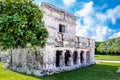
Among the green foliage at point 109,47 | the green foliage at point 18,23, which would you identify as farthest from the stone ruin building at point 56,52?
the green foliage at point 109,47

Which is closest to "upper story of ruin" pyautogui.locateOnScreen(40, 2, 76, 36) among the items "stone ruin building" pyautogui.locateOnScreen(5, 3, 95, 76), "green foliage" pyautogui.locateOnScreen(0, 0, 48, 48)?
"stone ruin building" pyautogui.locateOnScreen(5, 3, 95, 76)

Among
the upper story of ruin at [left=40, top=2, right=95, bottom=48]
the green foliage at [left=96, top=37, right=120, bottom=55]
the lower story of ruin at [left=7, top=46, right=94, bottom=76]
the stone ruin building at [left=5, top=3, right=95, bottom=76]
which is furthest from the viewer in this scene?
the green foliage at [left=96, top=37, right=120, bottom=55]

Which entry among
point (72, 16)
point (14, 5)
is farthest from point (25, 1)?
point (72, 16)

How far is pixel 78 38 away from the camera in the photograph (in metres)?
25.4

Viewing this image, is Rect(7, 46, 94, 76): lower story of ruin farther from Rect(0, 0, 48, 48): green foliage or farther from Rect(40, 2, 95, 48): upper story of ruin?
Rect(0, 0, 48, 48): green foliage

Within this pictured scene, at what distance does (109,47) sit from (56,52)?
38.9 metres

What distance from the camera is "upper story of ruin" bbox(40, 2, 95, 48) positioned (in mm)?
20891

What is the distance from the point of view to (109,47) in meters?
59.1

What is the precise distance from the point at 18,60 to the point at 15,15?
10.7 m

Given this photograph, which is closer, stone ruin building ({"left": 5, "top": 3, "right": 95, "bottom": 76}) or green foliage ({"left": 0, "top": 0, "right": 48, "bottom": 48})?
green foliage ({"left": 0, "top": 0, "right": 48, "bottom": 48})

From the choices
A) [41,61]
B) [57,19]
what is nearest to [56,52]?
[41,61]

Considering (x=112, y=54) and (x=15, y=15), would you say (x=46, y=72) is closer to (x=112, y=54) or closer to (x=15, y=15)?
(x=15, y=15)

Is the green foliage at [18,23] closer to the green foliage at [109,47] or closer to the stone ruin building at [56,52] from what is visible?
the stone ruin building at [56,52]

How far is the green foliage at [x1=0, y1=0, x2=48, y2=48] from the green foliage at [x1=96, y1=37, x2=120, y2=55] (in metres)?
45.8
